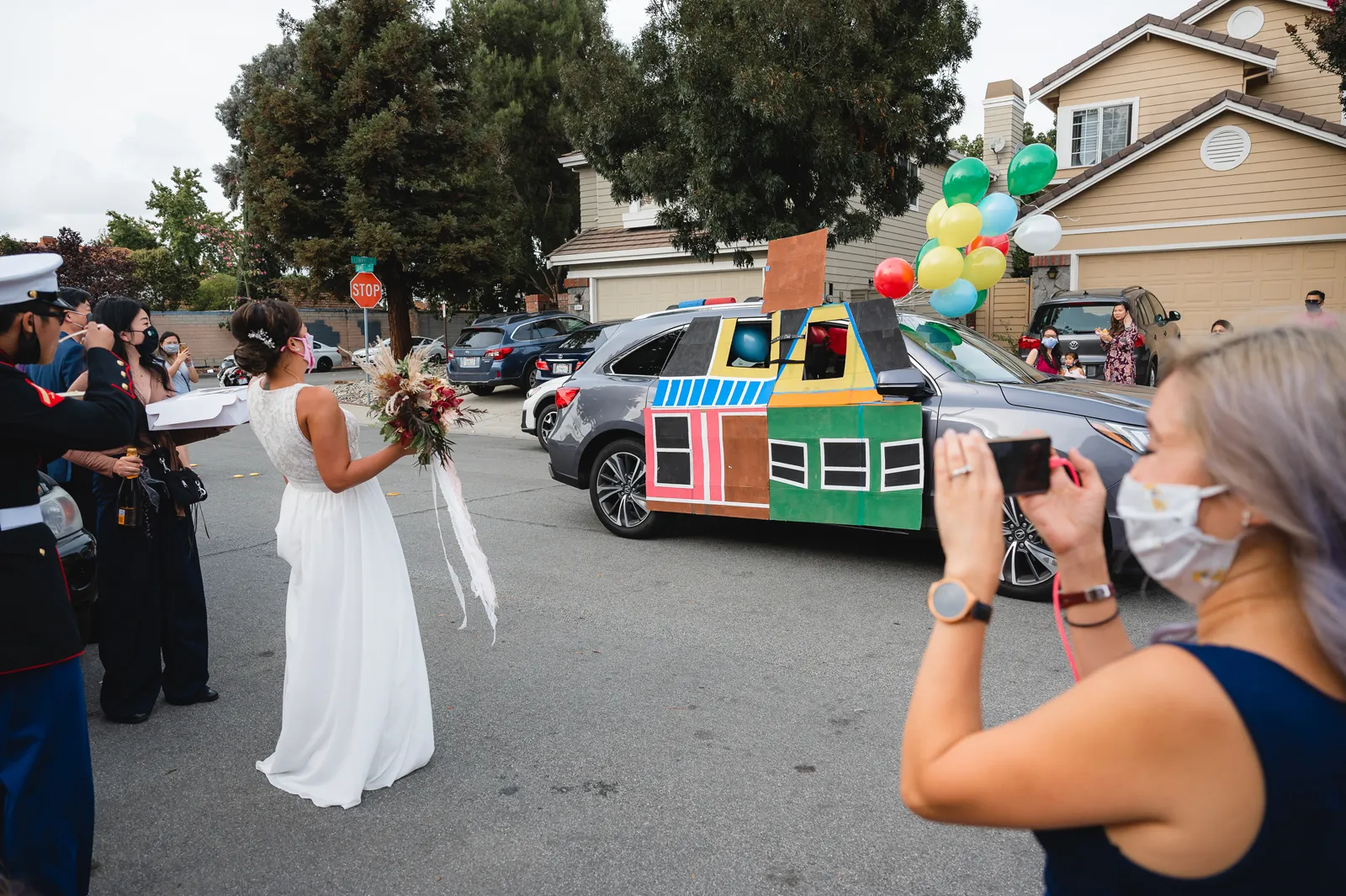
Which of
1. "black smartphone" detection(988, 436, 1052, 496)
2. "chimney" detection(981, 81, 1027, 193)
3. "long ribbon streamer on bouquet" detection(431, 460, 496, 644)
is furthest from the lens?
"chimney" detection(981, 81, 1027, 193)

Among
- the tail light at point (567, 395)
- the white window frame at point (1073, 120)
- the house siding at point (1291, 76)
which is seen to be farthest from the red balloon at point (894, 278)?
the house siding at point (1291, 76)

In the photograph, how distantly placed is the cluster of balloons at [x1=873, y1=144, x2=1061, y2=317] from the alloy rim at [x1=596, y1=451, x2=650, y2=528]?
253 cm

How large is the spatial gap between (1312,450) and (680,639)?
166 inches

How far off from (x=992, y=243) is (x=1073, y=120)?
1518 cm

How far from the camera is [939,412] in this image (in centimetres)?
572

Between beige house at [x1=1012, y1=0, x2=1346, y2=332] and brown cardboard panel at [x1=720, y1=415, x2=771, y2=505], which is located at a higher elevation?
beige house at [x1=1012, y1=0, x2=1346, y2=332]

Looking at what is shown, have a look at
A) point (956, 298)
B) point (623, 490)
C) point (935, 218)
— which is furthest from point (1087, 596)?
point (935, 218)

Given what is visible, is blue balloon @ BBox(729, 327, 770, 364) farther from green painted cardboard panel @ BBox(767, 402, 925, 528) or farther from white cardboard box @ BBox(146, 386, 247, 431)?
white cardboard box @ BBox(146, 386, 247, 431)

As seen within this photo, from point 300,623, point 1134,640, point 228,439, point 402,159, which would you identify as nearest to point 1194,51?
point 402,159

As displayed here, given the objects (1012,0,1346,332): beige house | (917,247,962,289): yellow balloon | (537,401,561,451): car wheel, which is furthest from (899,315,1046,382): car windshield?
(1012,0,1346,332): beige house

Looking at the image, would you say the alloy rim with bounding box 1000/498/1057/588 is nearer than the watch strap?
No

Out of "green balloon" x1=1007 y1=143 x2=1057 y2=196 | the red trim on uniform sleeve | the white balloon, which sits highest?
"green balloon" x1=1007 y1=143 x2=1057 y2=196

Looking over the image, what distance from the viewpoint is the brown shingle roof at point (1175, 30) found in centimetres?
1867

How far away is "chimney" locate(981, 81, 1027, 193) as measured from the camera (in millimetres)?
24406
